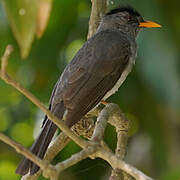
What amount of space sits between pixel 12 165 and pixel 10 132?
19.0 inches

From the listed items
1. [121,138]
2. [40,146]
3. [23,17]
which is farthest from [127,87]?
[23,17]

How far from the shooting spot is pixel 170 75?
15.0 feet

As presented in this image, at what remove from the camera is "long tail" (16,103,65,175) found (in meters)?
3.06

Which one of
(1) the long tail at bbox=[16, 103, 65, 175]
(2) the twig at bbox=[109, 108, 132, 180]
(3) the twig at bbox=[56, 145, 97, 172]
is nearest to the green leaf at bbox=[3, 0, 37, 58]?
(3) the twig at bbox=[56, 145, 97, 172]

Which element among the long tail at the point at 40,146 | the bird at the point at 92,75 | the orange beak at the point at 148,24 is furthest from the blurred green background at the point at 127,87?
the long tail at the point at 40,146

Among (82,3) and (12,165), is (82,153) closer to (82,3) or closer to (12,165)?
(12,165)

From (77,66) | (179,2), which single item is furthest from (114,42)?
(179,2)

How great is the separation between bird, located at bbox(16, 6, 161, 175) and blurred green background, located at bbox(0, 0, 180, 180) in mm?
210

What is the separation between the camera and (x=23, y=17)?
2512 millimetres

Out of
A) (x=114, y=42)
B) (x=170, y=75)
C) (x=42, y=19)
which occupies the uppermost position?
(x=42, y=19)

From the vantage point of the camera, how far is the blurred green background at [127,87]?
4.73 meters

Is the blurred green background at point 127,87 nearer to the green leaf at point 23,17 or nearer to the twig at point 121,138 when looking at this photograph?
the twig at point 121,138

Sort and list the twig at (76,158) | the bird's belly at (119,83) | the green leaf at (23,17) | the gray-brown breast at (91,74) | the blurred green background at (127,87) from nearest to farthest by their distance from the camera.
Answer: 1. the twig at (76,158)
2. the green leaf at (23,17)
3. the gray-brown breast at (91,74)
4. the bird's belly at (119,83)
5. the blurred green background at (127,87)

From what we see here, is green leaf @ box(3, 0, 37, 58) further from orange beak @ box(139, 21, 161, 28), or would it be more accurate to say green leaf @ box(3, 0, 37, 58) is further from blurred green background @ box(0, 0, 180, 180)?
orange beak @ box(139, 21, 161, 28)
